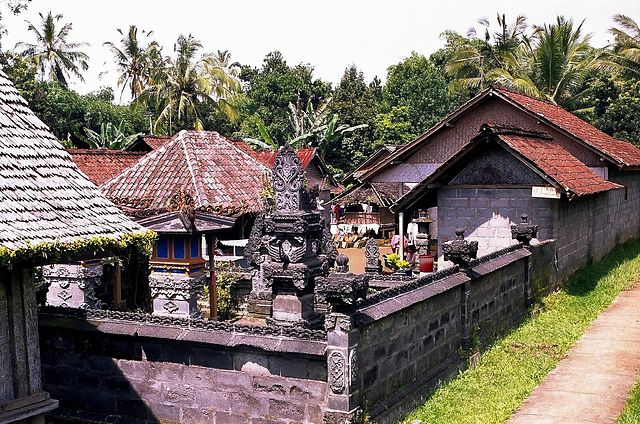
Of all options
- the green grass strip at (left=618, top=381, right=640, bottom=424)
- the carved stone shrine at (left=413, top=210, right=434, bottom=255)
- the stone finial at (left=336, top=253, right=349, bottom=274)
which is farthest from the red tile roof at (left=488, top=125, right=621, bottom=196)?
the stone finial at (left=336, top=253, right=349, bottom=274)

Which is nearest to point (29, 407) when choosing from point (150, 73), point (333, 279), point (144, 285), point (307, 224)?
point (333, 279)

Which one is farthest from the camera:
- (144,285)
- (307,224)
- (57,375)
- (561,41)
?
(561,41)

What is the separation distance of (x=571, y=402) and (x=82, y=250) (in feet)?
22.3

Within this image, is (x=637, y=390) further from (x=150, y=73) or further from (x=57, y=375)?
(x=150, y=73)

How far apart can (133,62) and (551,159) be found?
116ft

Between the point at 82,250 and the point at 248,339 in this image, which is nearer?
the point at 82,250

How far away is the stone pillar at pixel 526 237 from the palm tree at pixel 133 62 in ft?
115

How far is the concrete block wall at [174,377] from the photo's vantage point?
313 inches

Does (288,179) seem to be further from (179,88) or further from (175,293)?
(179,88)

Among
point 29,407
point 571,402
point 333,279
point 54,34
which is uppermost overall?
point 54,34

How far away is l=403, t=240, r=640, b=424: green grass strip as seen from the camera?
9.23 meters

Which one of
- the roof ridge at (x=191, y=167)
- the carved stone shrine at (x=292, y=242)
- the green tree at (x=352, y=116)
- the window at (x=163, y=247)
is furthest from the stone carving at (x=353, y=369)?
the green tree at (x=352, y=116)

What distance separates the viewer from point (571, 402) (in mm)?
9781

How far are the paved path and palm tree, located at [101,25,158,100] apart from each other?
121ft
